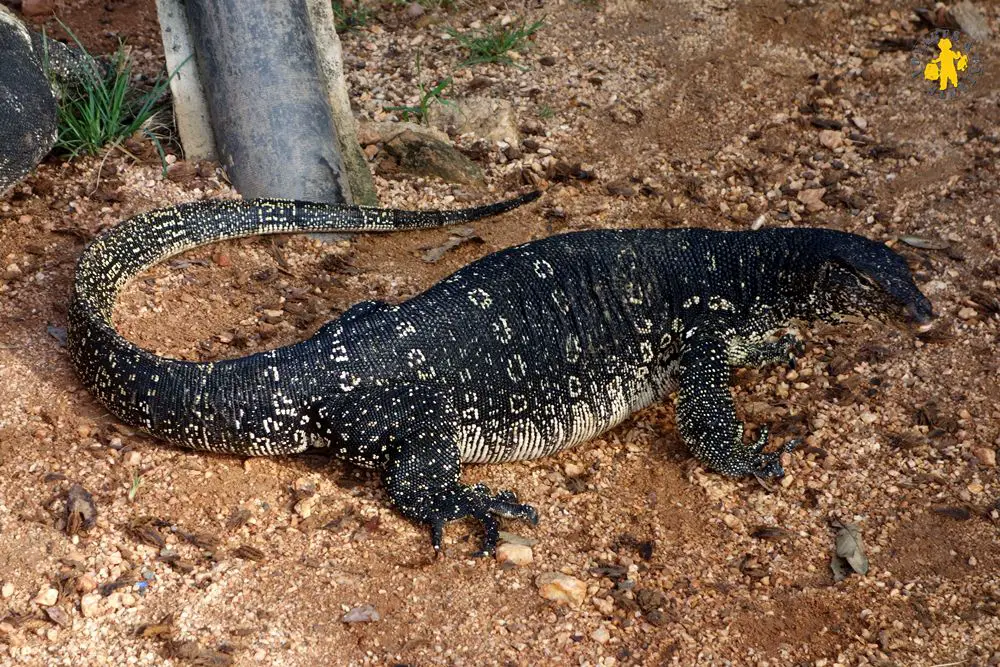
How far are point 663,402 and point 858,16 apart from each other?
6128 millimetres

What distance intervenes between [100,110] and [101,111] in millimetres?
65

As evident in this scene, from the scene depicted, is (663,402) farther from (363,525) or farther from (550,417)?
→ (363,525)

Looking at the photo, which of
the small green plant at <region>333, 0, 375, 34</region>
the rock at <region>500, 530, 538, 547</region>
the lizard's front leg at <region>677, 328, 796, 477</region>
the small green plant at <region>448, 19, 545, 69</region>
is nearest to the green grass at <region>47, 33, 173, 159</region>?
the small green plant at <region>333, 0, 375, 34</region>

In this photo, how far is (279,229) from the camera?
813 cm

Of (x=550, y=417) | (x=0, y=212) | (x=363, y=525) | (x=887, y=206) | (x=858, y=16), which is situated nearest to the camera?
(x=363, y=525)

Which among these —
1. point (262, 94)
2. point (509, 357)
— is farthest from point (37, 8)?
point (509, 357)

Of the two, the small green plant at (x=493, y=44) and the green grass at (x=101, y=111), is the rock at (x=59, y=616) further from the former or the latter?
the small green plant at (x=493, y=44)

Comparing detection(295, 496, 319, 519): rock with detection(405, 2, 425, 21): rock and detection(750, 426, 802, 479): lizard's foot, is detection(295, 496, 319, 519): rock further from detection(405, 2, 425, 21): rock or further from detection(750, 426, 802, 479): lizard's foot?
detection(405, 2, 425, 21): rock

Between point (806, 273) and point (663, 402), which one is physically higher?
point (806, 273)

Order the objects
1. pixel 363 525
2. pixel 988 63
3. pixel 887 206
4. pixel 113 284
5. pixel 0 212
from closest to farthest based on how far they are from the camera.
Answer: pixel 363 525 < pixel 113 284 < pixel 0 212 < pixel 887 206 < pixel 988 63

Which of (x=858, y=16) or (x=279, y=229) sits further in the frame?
(x=858, y=16)

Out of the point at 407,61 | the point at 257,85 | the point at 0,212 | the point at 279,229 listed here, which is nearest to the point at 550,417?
the point at 279,229
